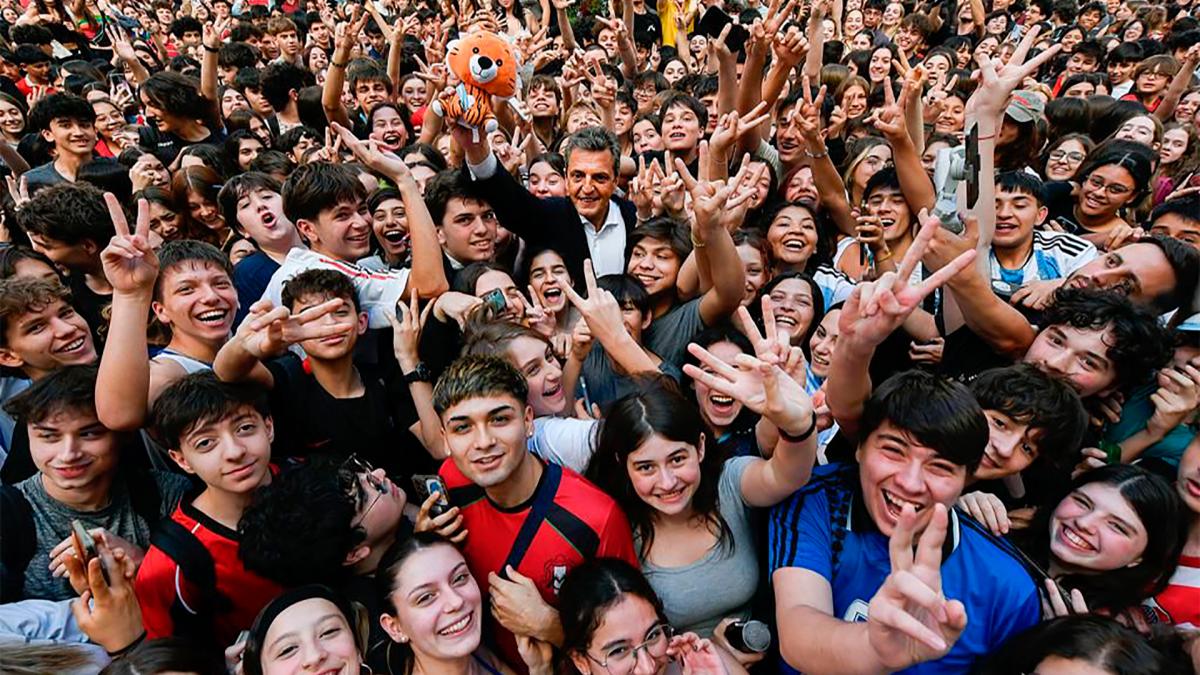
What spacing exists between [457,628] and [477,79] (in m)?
2.60

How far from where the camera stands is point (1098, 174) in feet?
11.7

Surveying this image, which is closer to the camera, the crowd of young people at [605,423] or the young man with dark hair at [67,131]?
the crowd of young people at [605,423]

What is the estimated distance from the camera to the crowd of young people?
1767 mm

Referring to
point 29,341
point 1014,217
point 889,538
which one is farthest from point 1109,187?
point 29,341

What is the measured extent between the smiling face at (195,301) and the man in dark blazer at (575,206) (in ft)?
4.10

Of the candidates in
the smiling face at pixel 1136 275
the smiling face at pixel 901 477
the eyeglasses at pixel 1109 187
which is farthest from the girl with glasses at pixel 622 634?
the eyeglasses at pixel 1109 187

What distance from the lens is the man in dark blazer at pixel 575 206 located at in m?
3.15

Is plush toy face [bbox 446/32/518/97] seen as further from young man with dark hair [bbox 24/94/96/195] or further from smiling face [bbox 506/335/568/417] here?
young man with dark hair [bbox 24/94/96/195]

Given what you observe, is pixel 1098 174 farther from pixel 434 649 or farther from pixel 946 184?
pixel 434 649

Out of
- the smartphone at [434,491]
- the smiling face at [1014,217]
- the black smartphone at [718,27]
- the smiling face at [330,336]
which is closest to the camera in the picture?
the smartphone at [434,491]

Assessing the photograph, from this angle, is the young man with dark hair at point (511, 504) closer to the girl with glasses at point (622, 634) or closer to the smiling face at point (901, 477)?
the girl with glasses at point (622, 634)

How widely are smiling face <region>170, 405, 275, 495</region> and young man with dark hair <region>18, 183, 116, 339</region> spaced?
130 cm

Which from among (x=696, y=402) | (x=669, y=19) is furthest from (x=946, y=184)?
(x=669, y=19)

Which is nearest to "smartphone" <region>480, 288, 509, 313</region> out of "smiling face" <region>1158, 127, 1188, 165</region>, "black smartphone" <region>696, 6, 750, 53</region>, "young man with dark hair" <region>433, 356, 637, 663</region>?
"young man with dark hair" <region>433, 356, 637, 663</region>
